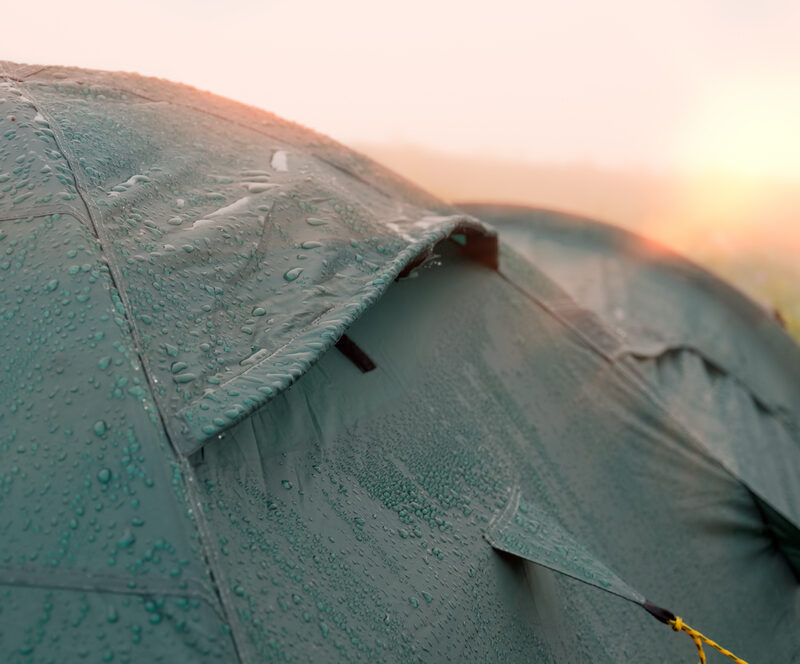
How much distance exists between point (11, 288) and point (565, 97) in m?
11.4

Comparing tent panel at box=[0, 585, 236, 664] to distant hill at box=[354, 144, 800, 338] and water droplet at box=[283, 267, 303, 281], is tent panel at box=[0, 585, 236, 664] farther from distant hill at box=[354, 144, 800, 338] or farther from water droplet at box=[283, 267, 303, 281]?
distant hill at box=[354, 144, 800, 338]

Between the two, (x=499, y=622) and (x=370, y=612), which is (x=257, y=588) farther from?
(x=499, y=622)

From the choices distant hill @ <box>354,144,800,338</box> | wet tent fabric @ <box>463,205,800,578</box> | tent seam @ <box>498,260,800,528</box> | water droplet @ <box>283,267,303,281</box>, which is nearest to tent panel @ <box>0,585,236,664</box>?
water droplet @ <box>283,267,303,281</box>

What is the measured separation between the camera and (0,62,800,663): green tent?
616 mm

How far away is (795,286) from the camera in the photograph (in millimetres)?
4926

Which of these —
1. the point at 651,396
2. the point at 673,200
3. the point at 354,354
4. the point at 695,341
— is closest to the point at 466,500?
the point at 354,354

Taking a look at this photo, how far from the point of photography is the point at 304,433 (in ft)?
2.70

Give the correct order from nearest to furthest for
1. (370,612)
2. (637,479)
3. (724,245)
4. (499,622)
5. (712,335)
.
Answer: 1. (370,612)
2. (499,622)
3. (637,479)
4. (712,335)
5. (724,245)

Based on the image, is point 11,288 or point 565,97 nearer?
point 11,288

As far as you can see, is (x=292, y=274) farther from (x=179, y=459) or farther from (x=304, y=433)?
(x=179, y=459)

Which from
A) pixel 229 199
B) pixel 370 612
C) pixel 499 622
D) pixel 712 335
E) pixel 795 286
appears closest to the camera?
pixel 370 612

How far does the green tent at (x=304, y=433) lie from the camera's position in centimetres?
62

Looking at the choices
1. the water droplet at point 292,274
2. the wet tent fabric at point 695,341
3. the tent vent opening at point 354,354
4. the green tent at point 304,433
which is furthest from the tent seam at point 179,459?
the wet tent fabric at point 695,341

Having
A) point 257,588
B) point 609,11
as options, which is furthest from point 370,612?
point 609,11
